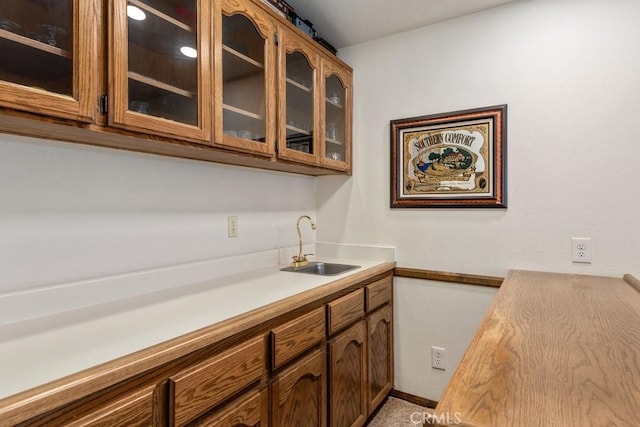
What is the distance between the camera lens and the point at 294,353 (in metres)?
1.36

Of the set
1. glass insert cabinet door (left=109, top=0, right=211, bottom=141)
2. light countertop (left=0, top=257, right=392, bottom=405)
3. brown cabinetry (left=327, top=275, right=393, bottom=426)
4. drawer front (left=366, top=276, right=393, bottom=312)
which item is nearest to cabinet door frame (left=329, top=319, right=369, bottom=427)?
brown cabinetry (left=327, top=275, right=393, bottom=426)

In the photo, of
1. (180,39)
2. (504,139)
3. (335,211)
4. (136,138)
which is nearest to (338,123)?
(335,211)

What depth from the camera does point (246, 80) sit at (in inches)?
61.1

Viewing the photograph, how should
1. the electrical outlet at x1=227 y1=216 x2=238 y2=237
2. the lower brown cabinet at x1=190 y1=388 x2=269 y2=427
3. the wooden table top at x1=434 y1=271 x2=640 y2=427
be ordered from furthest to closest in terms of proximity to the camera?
the electrical outlet at x1=227 y1=216 x2=238 y2=237 → the lower brown cabinet at x1=190 y1=388 x2=269 y2=427 → the wooden table top at x1=434 y1=271 x2=640 y2=427

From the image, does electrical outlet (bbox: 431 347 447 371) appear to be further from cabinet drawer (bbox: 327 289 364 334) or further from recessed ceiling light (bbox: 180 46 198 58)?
recessed ceiling light (bbox: 180 46 198 58)

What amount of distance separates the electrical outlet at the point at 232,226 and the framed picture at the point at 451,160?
3.33 ft

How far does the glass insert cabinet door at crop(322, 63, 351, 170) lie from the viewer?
212cm

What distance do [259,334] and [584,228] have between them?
1.68 metres

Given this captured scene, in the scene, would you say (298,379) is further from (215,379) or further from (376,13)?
(376,13)

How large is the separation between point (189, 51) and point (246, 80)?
298 mm

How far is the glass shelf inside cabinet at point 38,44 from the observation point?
0.88 meters

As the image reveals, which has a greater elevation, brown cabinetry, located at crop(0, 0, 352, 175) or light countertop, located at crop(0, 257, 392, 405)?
brown cabinetry, located at crop(0, 0, 352, 175)

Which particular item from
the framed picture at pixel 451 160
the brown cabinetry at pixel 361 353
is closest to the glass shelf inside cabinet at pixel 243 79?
the brown cabinetry at pixel 361 353

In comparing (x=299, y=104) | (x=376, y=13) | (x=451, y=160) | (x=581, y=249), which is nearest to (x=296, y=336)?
(x=299, y=104)
